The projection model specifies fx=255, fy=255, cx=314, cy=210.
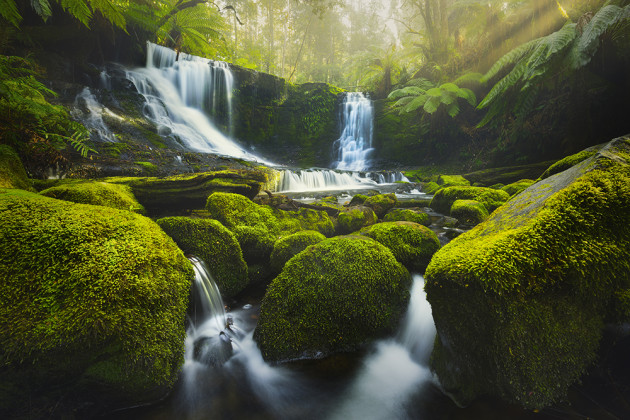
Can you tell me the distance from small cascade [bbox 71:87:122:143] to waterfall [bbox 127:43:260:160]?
1.74 m

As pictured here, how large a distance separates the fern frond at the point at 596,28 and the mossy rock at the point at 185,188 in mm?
7146

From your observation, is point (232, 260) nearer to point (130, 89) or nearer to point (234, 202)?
point (234, 202)

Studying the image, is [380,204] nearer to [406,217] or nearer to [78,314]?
[406,217]

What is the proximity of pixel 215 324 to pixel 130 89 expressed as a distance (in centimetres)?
1254

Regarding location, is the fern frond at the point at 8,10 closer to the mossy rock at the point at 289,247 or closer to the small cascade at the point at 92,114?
the mossy rock at the point at 289,247

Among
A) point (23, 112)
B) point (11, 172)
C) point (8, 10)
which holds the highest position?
point (8, 10)

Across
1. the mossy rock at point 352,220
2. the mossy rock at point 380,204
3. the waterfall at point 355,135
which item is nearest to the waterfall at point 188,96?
the waterfall at point 355,135

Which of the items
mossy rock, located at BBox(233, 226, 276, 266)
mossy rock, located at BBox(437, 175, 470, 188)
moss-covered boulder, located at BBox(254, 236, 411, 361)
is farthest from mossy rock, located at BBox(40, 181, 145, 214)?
mossy rock, located at BBox(437, 175, 470, 188)

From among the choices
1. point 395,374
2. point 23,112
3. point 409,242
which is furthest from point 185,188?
point 395,374

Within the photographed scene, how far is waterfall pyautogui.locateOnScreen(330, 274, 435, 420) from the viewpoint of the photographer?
2.03 metres

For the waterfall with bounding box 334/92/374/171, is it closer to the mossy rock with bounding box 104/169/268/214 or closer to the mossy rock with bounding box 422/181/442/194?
the mossy rock with bounding box 422/181/442/194

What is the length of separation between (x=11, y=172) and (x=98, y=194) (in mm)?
1063

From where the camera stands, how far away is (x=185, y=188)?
4.36 meters

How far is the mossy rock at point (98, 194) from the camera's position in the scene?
9.79 ft
